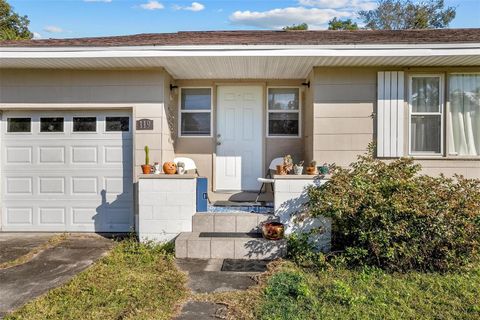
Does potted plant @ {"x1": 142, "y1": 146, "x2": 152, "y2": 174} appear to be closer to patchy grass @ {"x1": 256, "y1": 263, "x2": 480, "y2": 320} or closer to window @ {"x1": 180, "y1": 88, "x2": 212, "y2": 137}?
window @ {"x1": 180, "y1": 88, "x2": 212, "y2": 137}

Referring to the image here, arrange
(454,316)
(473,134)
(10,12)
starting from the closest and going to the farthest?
(454,316) → (473,134) → (10,12)

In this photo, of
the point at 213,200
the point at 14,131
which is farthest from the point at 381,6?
the point at 14,131

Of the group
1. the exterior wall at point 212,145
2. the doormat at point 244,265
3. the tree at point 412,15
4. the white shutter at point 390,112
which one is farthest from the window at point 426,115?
the tree at point 412,15

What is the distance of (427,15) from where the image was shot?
76.6 ft

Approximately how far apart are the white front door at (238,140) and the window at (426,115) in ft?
8.99

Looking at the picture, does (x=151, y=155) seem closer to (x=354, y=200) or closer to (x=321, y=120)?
(x=321, y=120)

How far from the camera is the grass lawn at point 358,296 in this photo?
112 inches

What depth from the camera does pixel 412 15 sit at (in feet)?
77.4

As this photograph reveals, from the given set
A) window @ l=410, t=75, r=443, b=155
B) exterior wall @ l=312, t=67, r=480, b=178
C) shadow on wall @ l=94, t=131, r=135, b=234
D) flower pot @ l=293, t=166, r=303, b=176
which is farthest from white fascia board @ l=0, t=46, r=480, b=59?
flower pot @ l=293, t=166, r=303, b=176

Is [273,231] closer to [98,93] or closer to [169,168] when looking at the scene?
[169,168]

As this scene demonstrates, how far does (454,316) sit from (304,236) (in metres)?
2.03

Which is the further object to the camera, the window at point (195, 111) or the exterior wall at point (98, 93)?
the window at point (195, 111)

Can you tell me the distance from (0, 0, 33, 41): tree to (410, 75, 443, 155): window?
1841 cm

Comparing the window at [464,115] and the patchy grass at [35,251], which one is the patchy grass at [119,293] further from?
the window at [464,115]
